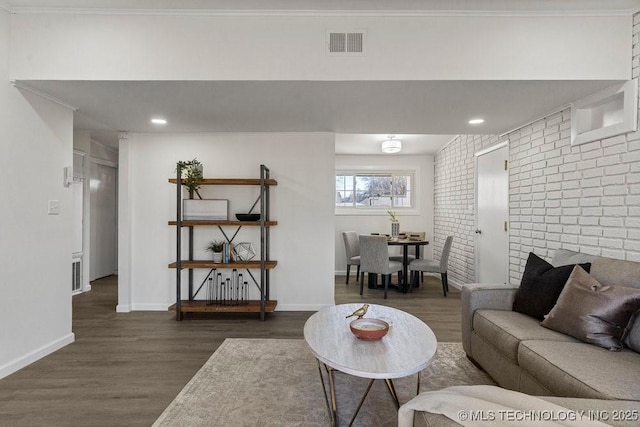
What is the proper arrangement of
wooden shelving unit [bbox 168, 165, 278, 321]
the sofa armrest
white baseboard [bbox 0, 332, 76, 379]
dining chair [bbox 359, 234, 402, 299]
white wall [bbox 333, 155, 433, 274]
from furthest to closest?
1. white wall [bbox 333, 155, 433, 274]
2. dining chair [bbox 359, 234, 402, 299]
3. wooden shelving unit [bbox 168, 165, 278, 321]
4. the sofa armrest
5. white baseboard [bbox 0, 332, 76, 379]

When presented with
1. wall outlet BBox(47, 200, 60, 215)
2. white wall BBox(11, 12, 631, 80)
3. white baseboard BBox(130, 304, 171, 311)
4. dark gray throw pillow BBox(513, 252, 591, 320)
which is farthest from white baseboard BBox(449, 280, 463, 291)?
wall outlet BBox(47, 200, 60, 215)

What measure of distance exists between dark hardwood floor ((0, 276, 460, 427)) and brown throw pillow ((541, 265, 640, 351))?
1.41 meters

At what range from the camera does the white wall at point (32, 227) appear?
2.50 m

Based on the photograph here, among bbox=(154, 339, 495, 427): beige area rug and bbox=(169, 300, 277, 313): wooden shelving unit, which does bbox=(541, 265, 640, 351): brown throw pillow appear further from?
bbox=(169, 300, 277, 313): wooden shelving unit

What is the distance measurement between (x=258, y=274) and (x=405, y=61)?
287 cm

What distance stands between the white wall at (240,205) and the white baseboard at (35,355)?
3.45ft

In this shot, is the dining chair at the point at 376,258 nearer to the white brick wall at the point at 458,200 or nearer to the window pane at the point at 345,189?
the white brick wall at the point at 458,200

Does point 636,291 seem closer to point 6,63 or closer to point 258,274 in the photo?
point 258,274

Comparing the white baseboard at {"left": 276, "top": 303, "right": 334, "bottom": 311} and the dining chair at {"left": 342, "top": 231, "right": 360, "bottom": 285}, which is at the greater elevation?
the dining chair at {"left": 342, "top": 231, "right": 360, "bottom": 285}

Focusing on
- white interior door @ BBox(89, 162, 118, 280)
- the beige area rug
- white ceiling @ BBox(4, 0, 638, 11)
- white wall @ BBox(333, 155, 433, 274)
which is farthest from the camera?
white wall @ BBox(333, 155, 433, 274)

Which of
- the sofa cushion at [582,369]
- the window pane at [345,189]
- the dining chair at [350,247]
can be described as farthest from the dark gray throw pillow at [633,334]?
the window pane at [345,189]

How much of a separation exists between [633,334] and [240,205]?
3640mm

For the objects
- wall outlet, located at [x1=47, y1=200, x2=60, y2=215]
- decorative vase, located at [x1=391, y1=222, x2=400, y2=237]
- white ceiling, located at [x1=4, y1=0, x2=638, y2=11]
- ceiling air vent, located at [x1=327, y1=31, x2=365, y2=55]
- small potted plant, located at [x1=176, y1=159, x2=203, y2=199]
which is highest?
white ceiling, located at [x1=4, y1=0, x2=638, y2=11]

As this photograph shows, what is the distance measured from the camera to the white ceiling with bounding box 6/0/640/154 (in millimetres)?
2408
